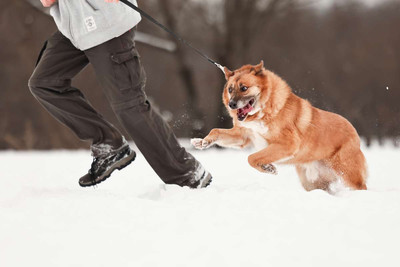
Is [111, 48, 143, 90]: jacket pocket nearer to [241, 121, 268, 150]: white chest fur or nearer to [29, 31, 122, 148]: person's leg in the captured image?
[29, 31, 122, 148]: person's leg

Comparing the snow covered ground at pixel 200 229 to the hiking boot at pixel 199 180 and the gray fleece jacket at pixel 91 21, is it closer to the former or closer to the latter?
the hiking boot at pixel 199 180

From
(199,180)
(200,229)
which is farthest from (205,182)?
(200,229)

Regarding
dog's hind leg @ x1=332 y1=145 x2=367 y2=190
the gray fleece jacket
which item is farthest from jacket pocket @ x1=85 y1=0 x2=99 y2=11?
dog's hind leg @ x1=332 y1=145 x2=367 y2=190

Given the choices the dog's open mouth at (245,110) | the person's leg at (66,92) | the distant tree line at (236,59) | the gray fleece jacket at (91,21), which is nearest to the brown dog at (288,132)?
the dog's open mouth at (245,110)

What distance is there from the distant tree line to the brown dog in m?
3.49

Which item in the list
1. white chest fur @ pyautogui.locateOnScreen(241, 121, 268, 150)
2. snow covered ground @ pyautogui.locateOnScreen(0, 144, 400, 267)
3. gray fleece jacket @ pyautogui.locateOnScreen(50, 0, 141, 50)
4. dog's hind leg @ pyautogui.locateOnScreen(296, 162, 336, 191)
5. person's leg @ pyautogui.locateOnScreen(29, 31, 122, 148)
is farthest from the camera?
dog's hind leg @ pyautogui.locateOnScreen(296, 162, 336, 191)

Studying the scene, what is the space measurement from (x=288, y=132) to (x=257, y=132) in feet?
0.73

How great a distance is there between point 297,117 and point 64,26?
1682 millimetres

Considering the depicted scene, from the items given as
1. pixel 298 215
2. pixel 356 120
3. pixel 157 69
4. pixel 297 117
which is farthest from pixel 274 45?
pixel 298 215

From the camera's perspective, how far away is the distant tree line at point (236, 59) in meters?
11.2

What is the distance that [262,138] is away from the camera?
10.1 ft

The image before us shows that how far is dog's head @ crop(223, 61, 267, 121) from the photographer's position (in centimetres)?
298

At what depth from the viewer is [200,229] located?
192 centimetres

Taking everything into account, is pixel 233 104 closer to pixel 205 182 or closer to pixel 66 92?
pixel 205 182
